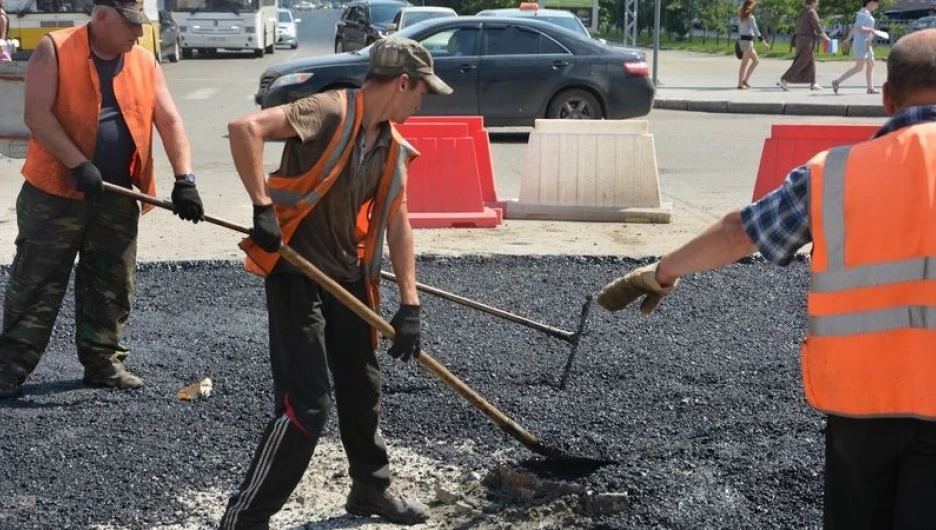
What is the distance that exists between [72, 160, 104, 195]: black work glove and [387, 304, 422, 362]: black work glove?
176cm

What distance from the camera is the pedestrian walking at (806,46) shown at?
74.3 ft

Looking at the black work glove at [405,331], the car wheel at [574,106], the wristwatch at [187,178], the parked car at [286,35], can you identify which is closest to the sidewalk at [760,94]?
the car wheel at [574,106]

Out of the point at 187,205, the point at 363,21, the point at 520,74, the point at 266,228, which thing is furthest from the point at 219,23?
the point at 266,228

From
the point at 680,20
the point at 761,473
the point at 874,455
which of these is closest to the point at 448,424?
the point at 761,473

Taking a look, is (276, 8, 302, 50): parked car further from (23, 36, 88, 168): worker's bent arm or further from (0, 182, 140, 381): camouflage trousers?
(23, 36, 88, 168): worker's bent arm

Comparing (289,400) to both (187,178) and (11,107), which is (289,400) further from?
(11,107)

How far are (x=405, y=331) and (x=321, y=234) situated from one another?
17.0 inches

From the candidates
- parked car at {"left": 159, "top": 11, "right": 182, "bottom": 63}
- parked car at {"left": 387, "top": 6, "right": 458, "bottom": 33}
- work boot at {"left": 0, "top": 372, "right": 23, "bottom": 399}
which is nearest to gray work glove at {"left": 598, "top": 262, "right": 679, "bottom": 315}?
work boot at {"left": 0, "top": 372, "right": 23, "bottom": 399}

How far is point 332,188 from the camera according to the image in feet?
14.1

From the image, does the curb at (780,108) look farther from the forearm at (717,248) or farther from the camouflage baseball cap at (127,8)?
the forearm at (717,248)

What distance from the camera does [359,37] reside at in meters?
30.0

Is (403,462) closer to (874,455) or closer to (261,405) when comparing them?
(261,405)

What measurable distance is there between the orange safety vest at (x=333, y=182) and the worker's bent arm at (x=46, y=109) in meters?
1.65

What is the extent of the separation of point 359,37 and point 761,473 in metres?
26.2
